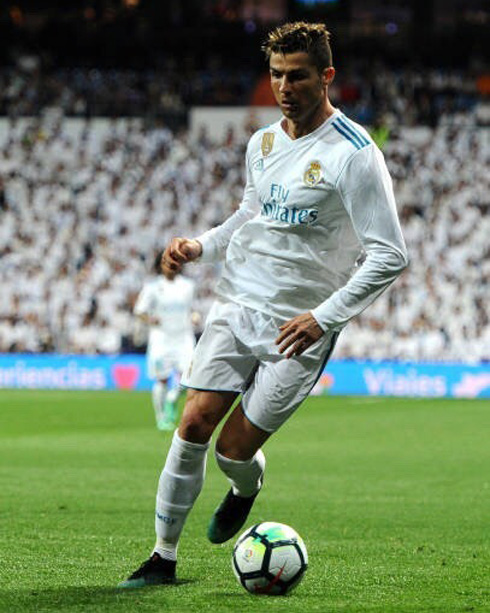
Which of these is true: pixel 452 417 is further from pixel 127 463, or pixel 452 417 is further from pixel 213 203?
pixel 213 203

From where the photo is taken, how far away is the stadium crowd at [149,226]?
2808cm

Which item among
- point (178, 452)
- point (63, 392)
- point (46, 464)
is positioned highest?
point (178, 452)

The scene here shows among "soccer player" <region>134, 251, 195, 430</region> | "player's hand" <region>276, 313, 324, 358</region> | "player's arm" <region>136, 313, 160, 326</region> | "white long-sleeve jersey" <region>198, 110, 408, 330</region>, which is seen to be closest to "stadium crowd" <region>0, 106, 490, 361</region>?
"soccer player" <region>134, 251, 195, 430</region>

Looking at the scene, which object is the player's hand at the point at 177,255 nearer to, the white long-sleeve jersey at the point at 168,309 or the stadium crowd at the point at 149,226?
Answer: the white long-sleeve jersey at the point at 168,309

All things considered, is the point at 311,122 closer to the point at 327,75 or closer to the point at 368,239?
the point at 327,75

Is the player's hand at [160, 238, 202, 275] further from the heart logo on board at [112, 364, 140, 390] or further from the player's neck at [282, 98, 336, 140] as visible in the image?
the heart logo on board at [112, 364, 140, 390]

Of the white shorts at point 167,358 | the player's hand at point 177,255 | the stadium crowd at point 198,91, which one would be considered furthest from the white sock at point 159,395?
the stadium crowd at point 198,91

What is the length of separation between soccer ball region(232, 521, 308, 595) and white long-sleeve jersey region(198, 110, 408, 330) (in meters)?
1.11

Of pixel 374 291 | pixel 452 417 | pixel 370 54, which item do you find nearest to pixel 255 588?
pixel 374 291

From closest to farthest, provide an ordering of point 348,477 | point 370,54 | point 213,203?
1. point 348,477
2. point 213,203
3. point 370,54

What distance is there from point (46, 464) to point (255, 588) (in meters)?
7.38

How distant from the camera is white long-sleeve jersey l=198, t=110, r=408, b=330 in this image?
609 centimetres

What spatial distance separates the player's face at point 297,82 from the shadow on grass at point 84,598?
7.71 feet

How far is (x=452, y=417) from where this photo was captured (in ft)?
67.6
